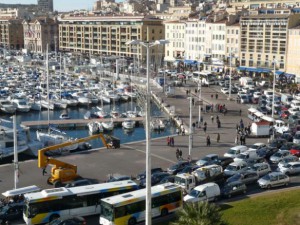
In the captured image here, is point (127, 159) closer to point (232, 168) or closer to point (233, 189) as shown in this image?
point (232, 168)

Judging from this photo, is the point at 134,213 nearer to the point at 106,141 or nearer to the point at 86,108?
the point at 106,141

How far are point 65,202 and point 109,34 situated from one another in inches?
4693

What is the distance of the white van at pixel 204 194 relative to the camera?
27375 mm

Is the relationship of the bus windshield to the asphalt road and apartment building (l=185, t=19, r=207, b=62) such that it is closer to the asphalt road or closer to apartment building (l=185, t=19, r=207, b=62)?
the asphalt road

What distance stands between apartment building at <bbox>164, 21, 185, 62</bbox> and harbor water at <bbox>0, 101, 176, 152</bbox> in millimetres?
45199

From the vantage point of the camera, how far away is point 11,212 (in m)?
25.8

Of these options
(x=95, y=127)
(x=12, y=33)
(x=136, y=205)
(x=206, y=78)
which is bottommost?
(x=95, y=127)

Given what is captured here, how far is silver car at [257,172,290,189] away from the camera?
2998 centimetres

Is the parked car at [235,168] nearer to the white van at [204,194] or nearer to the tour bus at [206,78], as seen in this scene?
the white van at [204,194]

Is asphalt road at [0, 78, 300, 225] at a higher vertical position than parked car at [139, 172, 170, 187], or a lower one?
lower

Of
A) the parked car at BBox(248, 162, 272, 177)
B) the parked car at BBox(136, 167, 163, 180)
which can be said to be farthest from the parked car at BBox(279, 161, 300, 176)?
the parked car at BBox(136, 167, 163, 180)

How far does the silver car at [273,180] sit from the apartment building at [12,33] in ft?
524

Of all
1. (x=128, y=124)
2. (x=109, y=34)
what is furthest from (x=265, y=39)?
(x=109, y=34)

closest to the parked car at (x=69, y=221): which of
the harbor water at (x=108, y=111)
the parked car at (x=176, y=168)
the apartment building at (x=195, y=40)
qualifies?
the parked car at (x=176, y=168)
